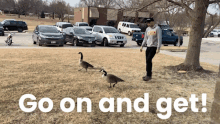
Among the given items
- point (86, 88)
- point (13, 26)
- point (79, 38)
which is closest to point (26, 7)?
point (13, 26)

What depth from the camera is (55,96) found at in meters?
5.09

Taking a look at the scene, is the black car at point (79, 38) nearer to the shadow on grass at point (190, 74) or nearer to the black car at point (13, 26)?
the shadow on grass at point (190, 74)

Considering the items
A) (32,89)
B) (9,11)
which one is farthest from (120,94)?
(9,11)

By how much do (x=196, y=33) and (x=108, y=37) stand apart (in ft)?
35.1

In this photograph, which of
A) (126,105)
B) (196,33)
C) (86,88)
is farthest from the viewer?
(196,33)

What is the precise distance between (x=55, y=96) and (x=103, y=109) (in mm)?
1342

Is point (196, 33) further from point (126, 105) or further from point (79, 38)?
point (79, 38)

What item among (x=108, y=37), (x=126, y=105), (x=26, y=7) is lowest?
(x=126, y=105)

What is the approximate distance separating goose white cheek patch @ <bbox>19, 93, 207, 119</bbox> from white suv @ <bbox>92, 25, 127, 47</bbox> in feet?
44.2

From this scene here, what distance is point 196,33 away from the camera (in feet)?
27.9

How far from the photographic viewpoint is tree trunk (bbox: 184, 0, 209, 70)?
8.41m

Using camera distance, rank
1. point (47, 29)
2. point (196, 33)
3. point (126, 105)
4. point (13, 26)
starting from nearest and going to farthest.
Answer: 1. point (126, 105)
2. point (196, 33)
3. point (47, 29)
4. point (13, 26)

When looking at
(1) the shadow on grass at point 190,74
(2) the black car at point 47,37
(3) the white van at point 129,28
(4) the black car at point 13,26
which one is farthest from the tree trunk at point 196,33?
(4) the black car at point 13,26

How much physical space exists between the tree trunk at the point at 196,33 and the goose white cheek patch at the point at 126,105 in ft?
11.9
